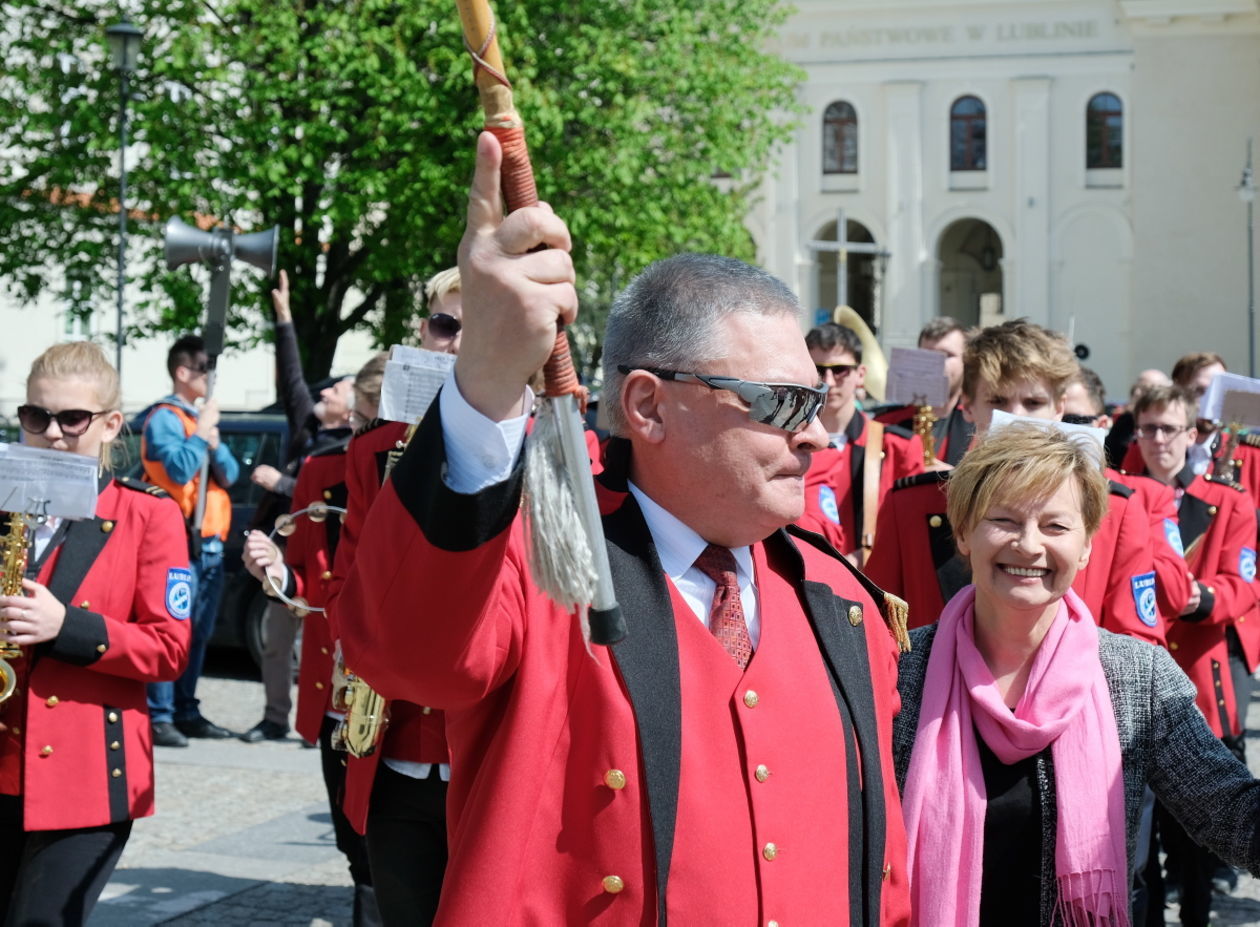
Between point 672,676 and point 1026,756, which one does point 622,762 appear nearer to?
point 672,676

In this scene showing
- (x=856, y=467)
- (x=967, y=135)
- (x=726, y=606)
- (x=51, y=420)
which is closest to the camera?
(x=726, y=606)

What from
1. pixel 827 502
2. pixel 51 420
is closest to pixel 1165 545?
pixel 827 502

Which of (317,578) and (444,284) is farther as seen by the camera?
(317,578)

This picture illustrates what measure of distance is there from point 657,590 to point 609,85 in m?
21.3

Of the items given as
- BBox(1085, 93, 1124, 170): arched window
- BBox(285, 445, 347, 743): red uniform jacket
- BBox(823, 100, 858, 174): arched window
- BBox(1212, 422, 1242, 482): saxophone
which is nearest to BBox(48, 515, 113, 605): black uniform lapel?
BBox(285, 445, 347, 743): red uniform jacket

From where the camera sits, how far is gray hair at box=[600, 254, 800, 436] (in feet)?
8.63

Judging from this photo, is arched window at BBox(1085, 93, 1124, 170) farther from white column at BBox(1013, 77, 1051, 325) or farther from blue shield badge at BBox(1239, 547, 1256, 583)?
blue shield badge at BBox(1239, 547, 1256, 583)

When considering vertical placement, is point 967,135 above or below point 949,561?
above

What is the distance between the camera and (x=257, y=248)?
9195mm

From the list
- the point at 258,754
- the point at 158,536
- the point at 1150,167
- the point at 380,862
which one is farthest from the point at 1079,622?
the point at 1150,167

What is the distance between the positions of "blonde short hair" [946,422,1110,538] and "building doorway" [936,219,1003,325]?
56.0 meters

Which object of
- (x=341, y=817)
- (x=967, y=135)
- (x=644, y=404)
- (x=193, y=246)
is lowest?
(x=341, y=817)

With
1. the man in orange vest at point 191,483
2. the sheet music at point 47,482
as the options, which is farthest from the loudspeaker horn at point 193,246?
the sheet music at point 47,482

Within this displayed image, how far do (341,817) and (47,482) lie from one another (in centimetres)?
151
